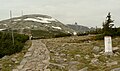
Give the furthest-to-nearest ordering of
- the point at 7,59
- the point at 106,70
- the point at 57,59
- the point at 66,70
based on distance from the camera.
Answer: the point at 7,59 < the point at 57,59 < the point at 66,70 < the point at 106,70

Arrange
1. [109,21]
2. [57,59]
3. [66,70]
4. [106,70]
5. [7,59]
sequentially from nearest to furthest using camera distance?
[106,70] < [66,70] < [57,59] < [7,59] < [109,21]

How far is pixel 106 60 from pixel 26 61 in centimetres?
604

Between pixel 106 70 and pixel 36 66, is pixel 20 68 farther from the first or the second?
pixel 106 70

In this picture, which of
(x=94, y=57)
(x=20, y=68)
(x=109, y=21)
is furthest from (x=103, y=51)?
(x=109, y=21)

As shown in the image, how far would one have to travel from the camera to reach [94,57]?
2059 cm

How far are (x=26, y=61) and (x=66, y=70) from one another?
493cm

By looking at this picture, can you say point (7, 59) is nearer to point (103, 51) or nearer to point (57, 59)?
point (57, 59)

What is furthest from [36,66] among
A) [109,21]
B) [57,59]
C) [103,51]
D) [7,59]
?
[109,21]

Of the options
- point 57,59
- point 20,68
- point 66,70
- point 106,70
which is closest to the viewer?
point 106,70

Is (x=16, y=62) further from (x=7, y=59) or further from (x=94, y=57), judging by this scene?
(x=94, y=57)

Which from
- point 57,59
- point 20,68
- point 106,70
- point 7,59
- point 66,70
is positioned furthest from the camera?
point 7,59

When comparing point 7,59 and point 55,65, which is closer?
point 55,65

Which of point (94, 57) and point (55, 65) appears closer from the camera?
point (55, 65)

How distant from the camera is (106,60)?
19188 mm
